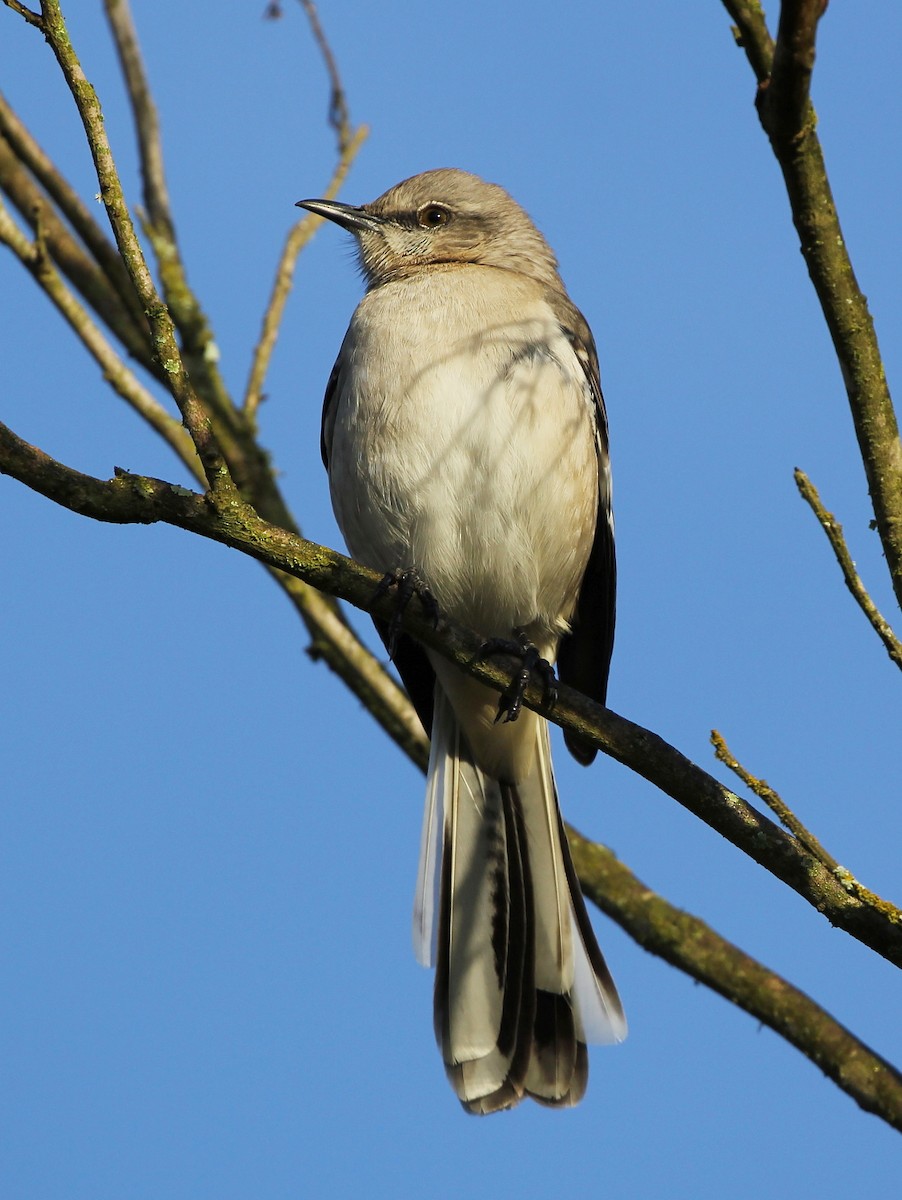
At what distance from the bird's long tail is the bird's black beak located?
268cm

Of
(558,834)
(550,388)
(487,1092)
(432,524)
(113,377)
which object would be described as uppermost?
(113,377)

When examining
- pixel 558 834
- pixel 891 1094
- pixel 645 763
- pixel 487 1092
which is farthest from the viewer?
pixel 558 834

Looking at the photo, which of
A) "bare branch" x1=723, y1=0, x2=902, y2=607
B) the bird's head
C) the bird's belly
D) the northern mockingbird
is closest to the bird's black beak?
the bird's head

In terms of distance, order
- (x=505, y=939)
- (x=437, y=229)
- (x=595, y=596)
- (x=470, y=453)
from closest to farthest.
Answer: (x=470, y=453) → (x=505, y=939) → (x=595, y=596) → (x=437, y=229)

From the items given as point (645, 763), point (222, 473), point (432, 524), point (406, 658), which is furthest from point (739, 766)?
point (406, 658)

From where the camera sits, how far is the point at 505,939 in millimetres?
5605

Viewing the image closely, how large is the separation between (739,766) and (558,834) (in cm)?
258

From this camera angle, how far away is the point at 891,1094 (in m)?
4.80

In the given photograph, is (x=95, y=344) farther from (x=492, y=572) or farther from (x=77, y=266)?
(x=492, y=572)

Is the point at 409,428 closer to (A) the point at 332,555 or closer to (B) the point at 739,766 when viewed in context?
(A) the point at 332,555

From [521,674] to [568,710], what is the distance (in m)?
0.63

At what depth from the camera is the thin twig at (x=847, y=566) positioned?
338cm

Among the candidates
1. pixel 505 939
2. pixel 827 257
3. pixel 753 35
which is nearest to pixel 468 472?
pixel 505 939

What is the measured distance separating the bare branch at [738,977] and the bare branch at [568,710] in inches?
72.8
